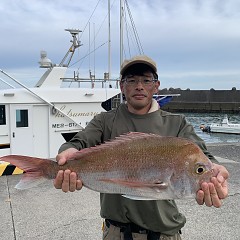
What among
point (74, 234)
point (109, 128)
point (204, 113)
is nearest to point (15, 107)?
point (74, 234)

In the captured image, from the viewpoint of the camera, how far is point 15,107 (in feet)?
29.0

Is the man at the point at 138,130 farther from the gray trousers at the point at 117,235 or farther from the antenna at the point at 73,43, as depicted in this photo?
the antenna at the point at 73,43

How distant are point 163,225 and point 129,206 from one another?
26 cm

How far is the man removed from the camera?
7.08ft

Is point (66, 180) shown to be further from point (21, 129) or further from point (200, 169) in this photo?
point (21, 129)

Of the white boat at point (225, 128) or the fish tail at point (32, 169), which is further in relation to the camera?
the white boat at point (225, 128)

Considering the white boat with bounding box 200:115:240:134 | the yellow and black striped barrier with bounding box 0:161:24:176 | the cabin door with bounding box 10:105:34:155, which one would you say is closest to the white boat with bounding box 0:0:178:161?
the cabin door with bounding box 10:105:34:155

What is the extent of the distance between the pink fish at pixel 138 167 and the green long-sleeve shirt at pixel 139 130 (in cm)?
23

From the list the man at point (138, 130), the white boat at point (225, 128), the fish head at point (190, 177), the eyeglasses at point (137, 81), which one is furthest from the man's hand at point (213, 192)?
the white boat at point (225, 128)

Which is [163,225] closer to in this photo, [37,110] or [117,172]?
[117,172]

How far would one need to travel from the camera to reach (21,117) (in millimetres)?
8930

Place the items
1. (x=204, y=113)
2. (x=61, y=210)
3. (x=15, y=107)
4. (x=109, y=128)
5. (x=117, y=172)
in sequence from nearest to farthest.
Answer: (x=117, y=172)
(x=109, y=128)
(x=61, y=210)
(x=15, y=107)
(x=204, y=113)

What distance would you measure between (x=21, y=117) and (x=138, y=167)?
759 centimetres

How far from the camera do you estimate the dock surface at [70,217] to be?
4199mm
